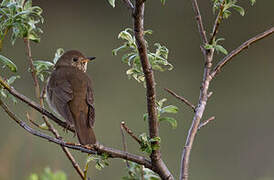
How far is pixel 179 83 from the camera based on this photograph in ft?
26.7

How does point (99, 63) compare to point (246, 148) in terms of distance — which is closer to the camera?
point (246, 148)

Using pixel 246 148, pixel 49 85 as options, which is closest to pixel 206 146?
pixel 246 148

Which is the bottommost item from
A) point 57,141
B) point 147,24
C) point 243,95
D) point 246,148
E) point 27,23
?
point 57,141

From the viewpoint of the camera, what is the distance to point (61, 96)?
3.68 m

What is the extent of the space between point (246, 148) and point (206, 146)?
488 mm

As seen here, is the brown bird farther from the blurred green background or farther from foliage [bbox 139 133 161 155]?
the blurred green background

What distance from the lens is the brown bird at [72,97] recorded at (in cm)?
348

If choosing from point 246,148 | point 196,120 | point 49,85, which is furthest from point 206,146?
point 196,120

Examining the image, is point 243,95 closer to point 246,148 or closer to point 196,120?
point 246,148

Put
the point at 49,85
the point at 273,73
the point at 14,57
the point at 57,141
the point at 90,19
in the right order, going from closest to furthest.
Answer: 1. the point at 57,141
2. the point at 49,85
3. the point at 14,57
4. the point at 273,73
5. the point at 90,19

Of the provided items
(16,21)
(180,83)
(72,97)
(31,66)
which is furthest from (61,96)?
(180,83)

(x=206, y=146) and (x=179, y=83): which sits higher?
(x=179, y=83)

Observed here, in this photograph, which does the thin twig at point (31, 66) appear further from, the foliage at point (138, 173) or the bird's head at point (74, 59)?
the bird's head at point (74, 59)

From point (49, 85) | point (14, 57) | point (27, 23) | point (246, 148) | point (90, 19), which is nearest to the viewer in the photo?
point (27, 23)
